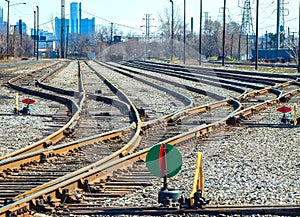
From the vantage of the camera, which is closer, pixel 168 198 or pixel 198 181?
pixel 168 198

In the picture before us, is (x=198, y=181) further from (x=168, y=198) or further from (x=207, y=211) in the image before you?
(x=207, y=211)

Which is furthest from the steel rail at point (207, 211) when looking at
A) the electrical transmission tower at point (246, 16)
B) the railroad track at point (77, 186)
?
the electrical transmission tower at point (246, 16)

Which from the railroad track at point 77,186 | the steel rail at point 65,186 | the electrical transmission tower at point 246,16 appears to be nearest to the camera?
the steel rail at point 65,186

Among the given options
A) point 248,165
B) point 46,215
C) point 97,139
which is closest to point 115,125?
A: point 97,139

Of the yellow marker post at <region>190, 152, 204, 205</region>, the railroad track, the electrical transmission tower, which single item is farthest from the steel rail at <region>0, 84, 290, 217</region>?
the electrical transmission tower

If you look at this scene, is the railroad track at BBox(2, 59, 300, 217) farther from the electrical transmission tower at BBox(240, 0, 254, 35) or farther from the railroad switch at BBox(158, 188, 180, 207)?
the electrical transmission tower at BBox(240, 0, 254, 35)

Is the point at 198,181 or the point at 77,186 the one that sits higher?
the point at 198,181

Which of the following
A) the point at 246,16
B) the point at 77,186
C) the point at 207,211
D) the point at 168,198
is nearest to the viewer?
the point at 207,211

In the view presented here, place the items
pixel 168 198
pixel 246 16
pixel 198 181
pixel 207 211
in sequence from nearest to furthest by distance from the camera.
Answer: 1. pixel 207 211
2. pixel 168 198
3. pixel 198 181
4. pixel 246 16

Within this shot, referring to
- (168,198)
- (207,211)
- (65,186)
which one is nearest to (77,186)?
(65,186)

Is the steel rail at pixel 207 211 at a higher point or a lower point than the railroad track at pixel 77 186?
lower

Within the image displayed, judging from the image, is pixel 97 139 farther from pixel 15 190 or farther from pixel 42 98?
pixel 42 98

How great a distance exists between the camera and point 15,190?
7578mm

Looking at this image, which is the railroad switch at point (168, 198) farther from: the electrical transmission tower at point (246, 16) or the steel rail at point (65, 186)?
the electrical transmission tower at point (246, 16)
